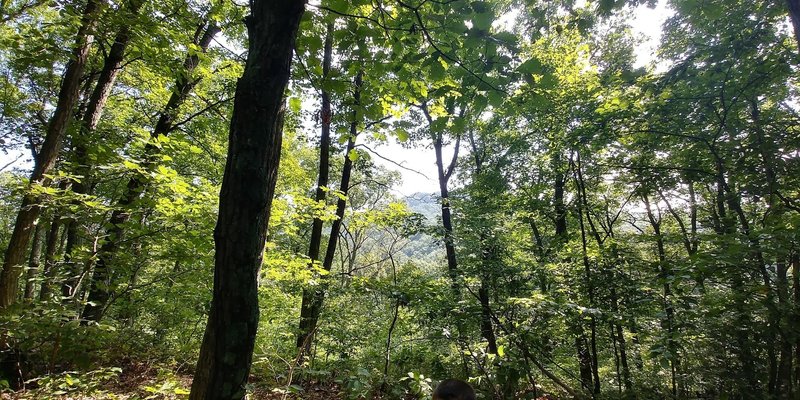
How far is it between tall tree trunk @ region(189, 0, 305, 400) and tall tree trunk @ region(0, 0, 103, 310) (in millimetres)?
4597

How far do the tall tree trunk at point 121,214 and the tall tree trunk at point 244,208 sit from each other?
1.59m

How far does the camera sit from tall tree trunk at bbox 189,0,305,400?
5.79 ft

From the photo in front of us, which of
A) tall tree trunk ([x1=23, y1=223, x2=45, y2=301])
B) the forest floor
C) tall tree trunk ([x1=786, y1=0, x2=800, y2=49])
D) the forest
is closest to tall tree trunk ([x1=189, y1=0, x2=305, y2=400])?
the forest

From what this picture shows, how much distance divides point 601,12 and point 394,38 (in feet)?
4.84

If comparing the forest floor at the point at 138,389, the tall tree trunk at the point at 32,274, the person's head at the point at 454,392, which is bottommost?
the forest floor at the point at 138,389

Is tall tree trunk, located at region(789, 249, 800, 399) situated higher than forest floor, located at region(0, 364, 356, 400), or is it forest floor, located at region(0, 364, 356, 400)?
tall tree trunk, located at region(789, 249, 800, 399)

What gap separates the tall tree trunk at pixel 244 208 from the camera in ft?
5.79

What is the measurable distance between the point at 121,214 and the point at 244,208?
558cm

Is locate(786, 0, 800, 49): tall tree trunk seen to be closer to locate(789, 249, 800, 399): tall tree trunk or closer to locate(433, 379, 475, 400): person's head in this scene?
locate(789, 249, 800, 399): tall tree trunk

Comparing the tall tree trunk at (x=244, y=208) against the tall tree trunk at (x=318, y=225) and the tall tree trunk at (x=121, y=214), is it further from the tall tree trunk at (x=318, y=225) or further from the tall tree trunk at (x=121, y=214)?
the tall tree trunk at (x=318, y=225)

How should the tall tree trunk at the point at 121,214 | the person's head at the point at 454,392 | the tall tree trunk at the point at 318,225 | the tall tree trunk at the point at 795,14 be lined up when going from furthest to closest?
the tall tree trunk at the point at 318,225 < the tall tree trunk at the point at 121,214 < the tall tree trunk at the point at 795,14 < the person's head at the point at 454,392

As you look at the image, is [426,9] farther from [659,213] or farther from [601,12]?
[659,213]

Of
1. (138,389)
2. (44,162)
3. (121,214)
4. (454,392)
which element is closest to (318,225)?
(121,214)

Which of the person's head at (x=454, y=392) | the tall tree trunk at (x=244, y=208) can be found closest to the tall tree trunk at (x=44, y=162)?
the tall tree trunk at (x=244, y=208)
